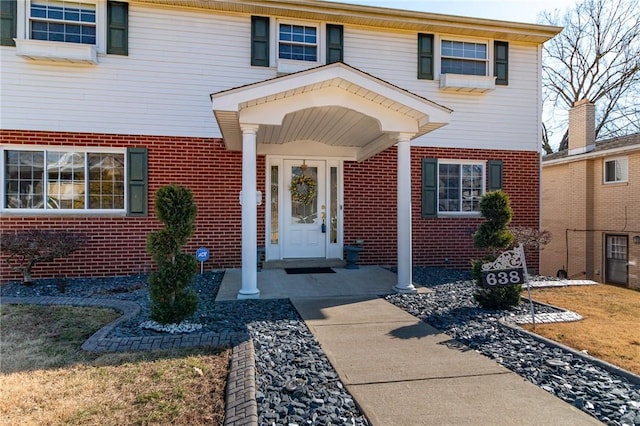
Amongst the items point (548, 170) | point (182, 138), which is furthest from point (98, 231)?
point (548, 170)

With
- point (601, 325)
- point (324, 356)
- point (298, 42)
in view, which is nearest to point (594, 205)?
point (601, 325)

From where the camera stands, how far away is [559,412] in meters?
2.69

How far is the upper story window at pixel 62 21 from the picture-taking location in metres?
Answer: 7.33

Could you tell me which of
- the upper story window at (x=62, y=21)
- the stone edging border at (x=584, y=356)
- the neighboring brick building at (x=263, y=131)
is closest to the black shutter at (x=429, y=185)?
the neighboring brick building at (x=263, y=131)

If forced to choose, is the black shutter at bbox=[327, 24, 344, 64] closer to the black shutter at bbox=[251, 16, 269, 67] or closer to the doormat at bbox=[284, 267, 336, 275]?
the black shutter at bbox=[251, 16, 269, 67]

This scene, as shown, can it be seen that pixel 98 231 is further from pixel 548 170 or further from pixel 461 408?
pixel 548 170

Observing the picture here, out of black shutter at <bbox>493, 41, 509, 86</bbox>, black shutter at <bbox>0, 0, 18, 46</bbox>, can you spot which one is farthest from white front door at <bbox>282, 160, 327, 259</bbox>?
black shutter at <bbox>0, 0, 18, 46</bbox>

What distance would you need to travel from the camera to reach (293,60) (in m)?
8.17

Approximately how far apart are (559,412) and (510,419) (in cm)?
40

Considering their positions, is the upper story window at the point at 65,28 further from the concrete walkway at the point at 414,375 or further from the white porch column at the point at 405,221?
A: the concrete walkway at the point at 414,375

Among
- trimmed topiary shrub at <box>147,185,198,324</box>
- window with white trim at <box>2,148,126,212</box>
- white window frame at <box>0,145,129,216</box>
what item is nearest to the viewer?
trimmed topiary shrub at <box>147,185,198,324</box>

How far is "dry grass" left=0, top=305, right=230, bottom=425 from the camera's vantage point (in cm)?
263

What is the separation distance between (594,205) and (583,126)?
9.38ft

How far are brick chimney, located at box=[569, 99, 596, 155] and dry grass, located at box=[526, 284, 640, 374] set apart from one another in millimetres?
8653
